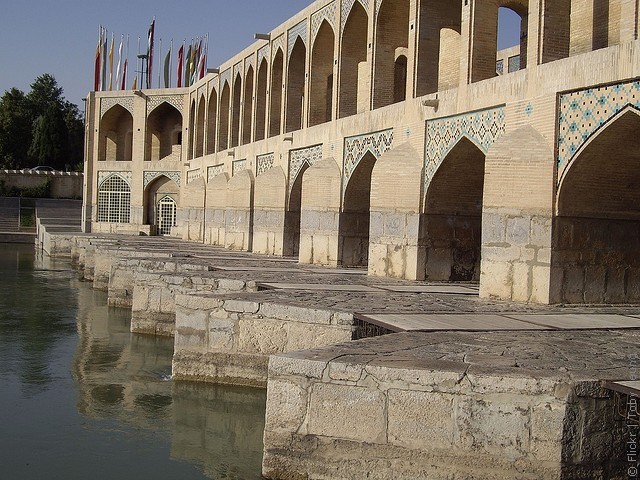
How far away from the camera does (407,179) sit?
11.2 metres

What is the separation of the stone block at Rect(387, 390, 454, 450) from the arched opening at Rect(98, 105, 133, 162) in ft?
94.6

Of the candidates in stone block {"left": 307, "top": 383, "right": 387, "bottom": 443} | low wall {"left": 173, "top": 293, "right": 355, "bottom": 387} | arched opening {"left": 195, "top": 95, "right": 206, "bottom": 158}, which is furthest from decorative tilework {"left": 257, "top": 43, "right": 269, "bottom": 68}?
stone block {"left": 307, "top": 383, "right": 387, "bottom": 443}

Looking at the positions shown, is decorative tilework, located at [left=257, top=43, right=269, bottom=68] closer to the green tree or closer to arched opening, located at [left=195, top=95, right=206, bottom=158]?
arched opening, located at [left=195, top=95, right=206, bottom=158]

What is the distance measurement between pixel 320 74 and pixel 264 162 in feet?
11.1

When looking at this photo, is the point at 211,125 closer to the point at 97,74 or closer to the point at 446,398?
the point at 97,74

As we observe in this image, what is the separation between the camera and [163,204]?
1187 inches

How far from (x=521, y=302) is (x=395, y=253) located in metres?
3.01

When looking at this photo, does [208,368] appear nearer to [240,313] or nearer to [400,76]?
[240,313]

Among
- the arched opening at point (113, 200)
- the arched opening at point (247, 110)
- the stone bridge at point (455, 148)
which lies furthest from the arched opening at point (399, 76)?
the arched opening at point (113, 200)

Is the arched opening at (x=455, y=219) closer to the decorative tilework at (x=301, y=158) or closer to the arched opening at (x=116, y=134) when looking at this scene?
the decorative tilework at (x=301, y=158)

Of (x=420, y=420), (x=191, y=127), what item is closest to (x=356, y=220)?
(x=420, y=420)

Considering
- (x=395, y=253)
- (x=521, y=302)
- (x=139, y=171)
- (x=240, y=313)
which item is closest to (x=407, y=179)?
(x=395, y=253)

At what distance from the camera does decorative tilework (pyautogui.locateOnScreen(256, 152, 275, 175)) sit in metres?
18.3

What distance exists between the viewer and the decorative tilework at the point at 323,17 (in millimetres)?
14805
